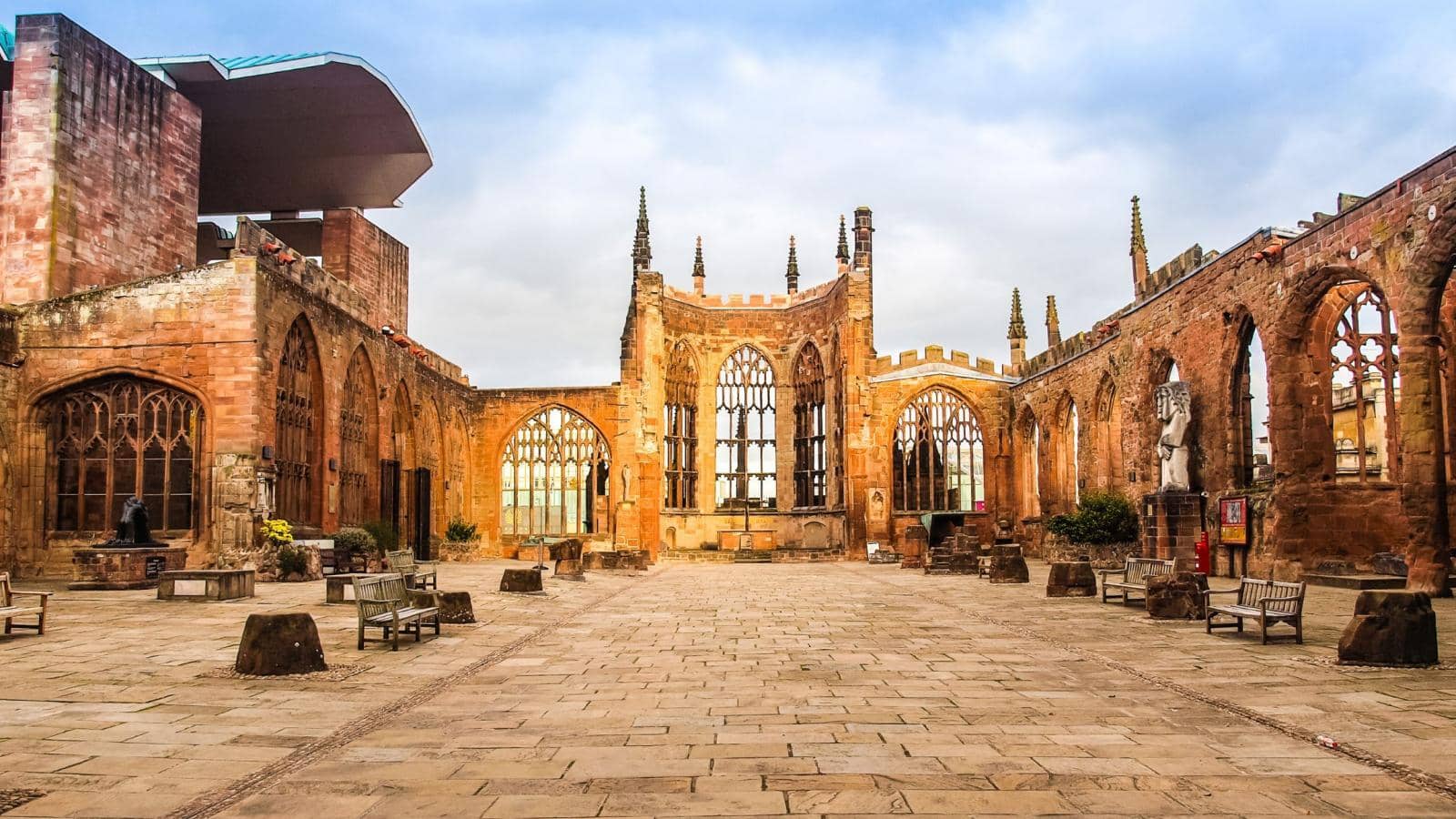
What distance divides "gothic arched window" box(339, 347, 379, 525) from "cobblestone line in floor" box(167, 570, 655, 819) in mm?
14722

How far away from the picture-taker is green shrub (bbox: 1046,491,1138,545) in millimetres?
24141

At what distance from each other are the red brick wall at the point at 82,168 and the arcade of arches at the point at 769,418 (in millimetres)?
1955

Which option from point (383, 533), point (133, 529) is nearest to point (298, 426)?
point (383, 533)

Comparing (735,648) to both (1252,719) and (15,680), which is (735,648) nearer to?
(1252,719)

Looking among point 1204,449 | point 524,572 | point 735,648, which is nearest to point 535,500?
point 524,572

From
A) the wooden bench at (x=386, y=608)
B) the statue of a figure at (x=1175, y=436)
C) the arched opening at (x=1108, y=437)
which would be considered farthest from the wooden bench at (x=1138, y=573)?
the arched opening at (x=1108, y=437)

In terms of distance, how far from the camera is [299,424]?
2092cm

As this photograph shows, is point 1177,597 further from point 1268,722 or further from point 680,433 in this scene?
point 680,433

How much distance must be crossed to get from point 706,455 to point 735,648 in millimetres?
27160

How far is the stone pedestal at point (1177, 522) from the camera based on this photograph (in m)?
20.0

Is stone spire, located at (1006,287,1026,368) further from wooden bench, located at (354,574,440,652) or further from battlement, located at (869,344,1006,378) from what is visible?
wooden bench, located at (354,574,440,652)

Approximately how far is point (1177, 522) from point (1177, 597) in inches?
336

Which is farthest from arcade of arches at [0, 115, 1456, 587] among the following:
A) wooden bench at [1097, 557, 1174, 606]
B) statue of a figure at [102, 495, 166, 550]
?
wooden bench at [1097, 557, 1174, 606]

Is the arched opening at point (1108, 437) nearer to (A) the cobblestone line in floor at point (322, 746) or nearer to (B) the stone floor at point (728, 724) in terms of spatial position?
(B) the stone floor at point (728, 724)
